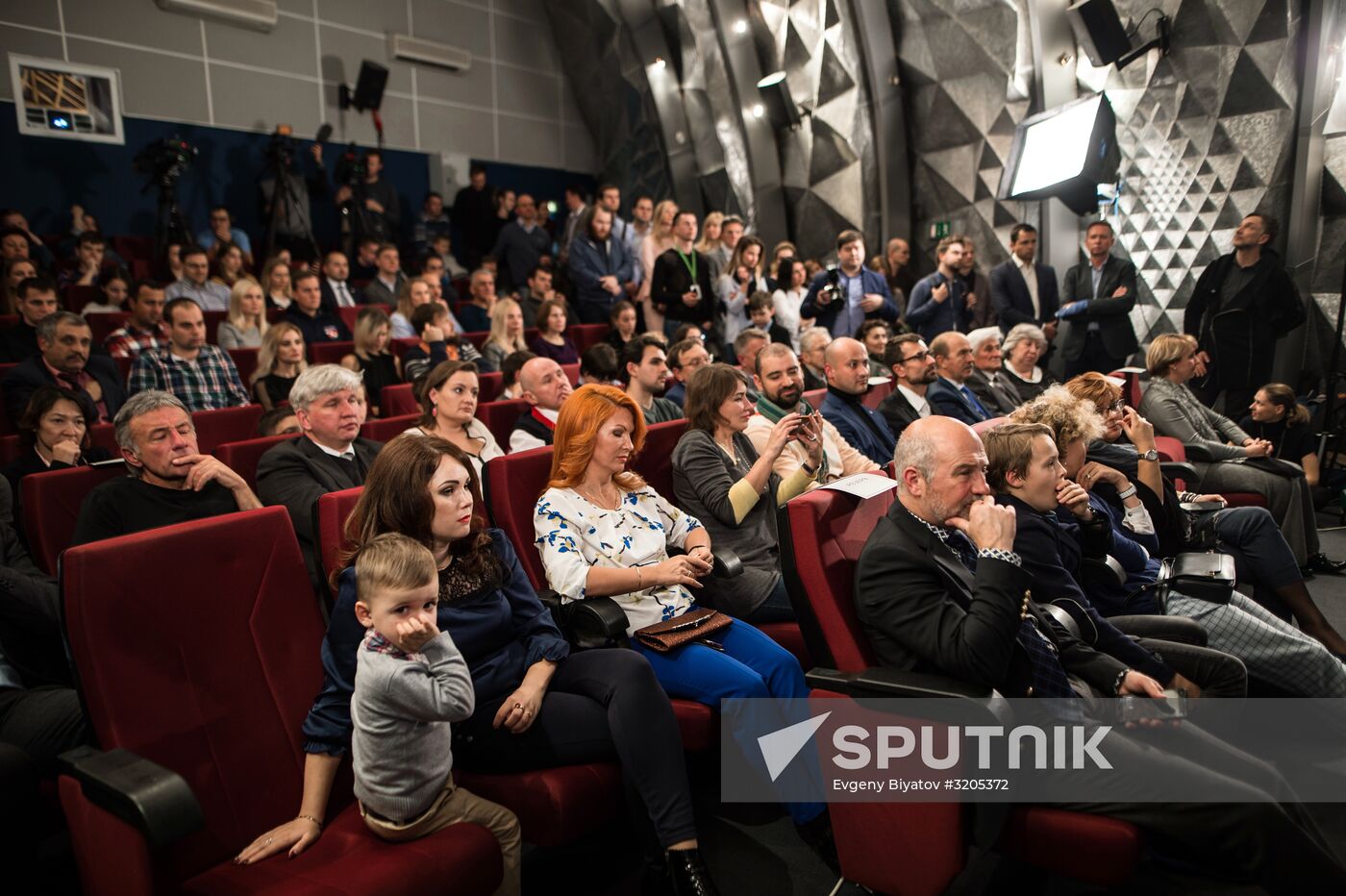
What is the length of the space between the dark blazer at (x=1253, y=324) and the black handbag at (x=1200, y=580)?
352cm

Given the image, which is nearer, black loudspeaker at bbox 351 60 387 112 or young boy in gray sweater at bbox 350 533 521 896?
young boy in gray sweater at bbox 350 533 521 896

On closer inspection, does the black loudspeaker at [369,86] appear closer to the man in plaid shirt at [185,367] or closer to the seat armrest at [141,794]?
the man in plaid shirt at [185,367]

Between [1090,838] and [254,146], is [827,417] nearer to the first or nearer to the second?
[1090,838]

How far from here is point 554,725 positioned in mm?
1702

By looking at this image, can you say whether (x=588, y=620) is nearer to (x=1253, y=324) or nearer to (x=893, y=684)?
(x=893, y=684)

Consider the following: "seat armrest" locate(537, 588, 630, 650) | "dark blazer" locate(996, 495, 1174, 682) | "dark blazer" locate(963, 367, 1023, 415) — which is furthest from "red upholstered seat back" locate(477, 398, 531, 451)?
"dark blazer" locate(963, 367, 1023, 415)

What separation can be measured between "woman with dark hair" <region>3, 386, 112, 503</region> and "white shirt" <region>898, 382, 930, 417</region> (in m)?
2.83

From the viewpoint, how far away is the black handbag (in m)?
2.24

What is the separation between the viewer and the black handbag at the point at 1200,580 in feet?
7.35

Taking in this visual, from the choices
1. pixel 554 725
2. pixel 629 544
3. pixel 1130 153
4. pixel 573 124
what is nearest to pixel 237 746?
pixel 554 725

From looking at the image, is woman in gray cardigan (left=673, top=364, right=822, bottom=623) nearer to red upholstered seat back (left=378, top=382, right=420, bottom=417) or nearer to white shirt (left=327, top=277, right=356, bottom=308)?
red upholstered seat back (left=378, top=382, right=420, bottom=417)

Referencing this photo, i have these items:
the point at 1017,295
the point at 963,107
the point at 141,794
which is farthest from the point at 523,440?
the point at 963,107

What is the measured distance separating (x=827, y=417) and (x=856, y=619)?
5.16 ft

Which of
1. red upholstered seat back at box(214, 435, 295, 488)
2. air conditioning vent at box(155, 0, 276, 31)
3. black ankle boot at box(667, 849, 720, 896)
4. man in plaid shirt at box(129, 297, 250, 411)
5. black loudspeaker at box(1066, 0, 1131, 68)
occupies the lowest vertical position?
black ankle boot at box(667, 849, 720, 896)
